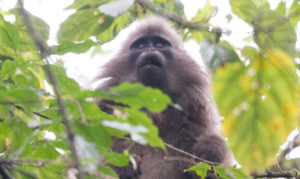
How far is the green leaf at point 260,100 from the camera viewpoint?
1.12m

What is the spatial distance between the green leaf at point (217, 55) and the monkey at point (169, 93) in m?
1.35

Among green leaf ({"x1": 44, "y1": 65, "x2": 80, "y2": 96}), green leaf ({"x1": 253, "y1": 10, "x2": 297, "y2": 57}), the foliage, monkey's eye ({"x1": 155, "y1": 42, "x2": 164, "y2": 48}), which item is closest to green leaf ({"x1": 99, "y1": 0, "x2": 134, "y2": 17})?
the foliage

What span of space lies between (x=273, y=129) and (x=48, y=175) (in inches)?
60.4

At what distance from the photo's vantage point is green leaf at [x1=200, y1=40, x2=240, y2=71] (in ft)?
6.57

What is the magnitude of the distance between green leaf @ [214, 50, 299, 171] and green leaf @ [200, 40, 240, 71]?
2.48 ft

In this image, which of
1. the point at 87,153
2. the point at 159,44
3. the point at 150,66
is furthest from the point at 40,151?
the point at 159,44

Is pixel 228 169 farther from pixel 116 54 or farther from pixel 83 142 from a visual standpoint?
pixel 116 54

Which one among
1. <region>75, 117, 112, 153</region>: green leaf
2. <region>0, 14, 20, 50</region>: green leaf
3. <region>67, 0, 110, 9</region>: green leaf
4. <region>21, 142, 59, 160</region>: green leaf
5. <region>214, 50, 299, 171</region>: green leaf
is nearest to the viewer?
<region>214, 50, 299, 171</region>: green leaf

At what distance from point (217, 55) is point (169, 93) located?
7.24 feet

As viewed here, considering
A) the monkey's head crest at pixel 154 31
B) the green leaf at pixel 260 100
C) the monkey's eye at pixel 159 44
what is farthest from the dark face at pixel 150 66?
the green leaf at pixel 260 100

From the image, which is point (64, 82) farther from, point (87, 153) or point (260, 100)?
point (260, 100)

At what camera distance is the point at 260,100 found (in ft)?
3.83

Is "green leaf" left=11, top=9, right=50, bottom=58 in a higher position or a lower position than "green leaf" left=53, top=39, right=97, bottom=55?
lower

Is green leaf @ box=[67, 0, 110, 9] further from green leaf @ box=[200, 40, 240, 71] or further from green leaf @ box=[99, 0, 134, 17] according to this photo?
green leaf @ box=[200, 40, 240, 71]
